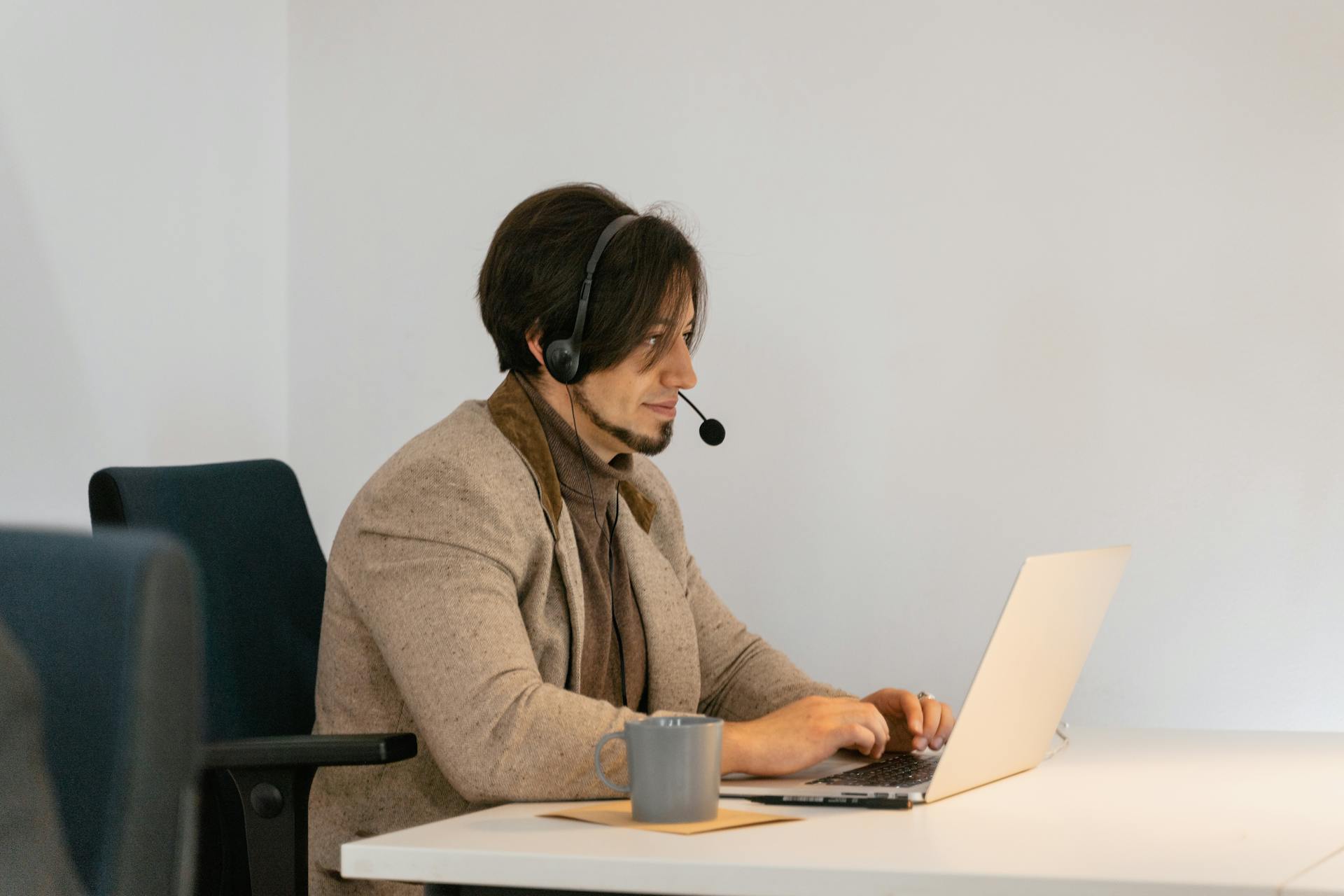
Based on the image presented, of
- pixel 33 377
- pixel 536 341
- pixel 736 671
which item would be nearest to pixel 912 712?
pixel 736 671

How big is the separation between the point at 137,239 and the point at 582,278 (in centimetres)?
78

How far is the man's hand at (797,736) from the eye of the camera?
1.11 m

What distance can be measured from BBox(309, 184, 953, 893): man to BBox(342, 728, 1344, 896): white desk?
11 cm

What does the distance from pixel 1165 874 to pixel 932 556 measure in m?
1.28

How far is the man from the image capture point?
112 cm

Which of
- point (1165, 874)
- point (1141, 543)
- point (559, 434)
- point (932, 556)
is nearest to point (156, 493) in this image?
point (559, 434)

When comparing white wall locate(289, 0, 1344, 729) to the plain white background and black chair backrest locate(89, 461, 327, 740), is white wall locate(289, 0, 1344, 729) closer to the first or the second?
the plain white background

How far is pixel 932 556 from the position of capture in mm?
2043

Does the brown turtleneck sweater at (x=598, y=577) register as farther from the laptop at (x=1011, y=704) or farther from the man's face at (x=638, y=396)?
the laptop at (x=1011, y=704)

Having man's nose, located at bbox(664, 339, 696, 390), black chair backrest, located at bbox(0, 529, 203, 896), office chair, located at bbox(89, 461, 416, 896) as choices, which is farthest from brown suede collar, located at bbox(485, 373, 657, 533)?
black chair backrest, located at bbox(0, 529, 203, 896)

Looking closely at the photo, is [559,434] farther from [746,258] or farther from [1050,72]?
[1050,72]

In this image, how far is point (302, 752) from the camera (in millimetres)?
1181

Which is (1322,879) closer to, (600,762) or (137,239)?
(600,762)

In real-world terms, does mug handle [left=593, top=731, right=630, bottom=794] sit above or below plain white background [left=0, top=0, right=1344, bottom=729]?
below
